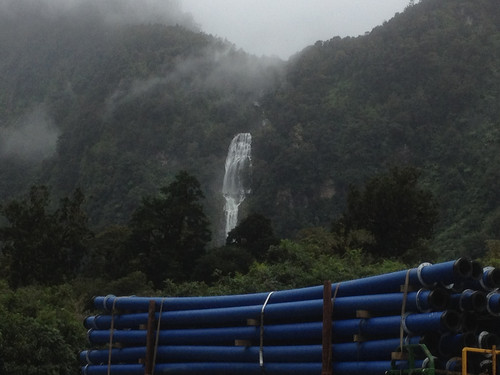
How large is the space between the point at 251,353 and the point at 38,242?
30.3 meters

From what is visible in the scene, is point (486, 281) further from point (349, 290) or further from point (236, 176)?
point (236, 176)

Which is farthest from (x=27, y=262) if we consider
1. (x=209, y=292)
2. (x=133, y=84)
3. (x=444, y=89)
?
Result: (x=133, y=84)

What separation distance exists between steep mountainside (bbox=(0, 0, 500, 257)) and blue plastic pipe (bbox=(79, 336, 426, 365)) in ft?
150

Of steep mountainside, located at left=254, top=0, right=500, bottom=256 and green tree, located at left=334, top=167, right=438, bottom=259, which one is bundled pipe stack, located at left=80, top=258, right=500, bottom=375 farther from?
steep mountainside, located at left=254, top=0, right=500, bottom=256

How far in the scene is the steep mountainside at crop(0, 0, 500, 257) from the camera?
87.7 m

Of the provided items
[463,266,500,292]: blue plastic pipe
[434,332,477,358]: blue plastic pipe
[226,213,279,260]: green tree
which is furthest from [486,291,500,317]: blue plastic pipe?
[226,213,279,260]: green tree

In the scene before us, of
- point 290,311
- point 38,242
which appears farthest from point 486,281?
point 38,242

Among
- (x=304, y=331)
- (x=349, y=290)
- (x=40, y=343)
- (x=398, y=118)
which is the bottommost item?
(x=304, y=331)

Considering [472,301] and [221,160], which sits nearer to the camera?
[472,301]

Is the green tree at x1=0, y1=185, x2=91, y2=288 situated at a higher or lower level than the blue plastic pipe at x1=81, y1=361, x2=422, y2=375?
higher

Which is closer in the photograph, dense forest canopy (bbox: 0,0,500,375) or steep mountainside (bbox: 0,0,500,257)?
dense forest canopy (bbox: 0,0,500,375)

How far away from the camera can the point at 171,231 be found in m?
41.2

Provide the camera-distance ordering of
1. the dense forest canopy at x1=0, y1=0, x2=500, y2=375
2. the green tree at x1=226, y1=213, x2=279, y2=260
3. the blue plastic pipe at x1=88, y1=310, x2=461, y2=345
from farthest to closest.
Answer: the green tree at x1=226, y1=213, x2=279, y2=260 → the dense forest canopy at x1=0, y1=0, x2=500, y2=375 → the blue plastic pipe at x1=88, y1=310, x2=461, y2=345

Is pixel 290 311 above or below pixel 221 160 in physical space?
below
